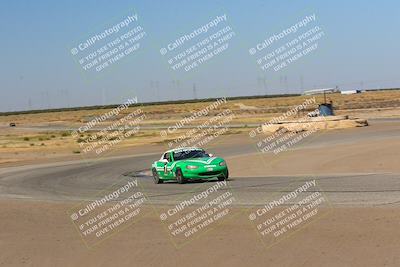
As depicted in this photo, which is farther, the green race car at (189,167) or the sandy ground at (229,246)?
the green race car at (189,167)

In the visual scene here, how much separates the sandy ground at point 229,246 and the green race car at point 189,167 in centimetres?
893

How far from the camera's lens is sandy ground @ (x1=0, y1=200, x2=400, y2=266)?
9.01 metres

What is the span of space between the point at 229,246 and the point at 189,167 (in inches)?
469

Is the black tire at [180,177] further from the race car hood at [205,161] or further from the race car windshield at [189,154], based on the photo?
the race car windshield at [189,154]

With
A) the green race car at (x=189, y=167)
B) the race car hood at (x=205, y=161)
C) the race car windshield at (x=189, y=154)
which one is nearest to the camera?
the green race car at (x=189, y=167)

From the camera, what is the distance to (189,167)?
21.9 meters

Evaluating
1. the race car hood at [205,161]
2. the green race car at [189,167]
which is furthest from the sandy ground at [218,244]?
the race car hood at [205,161]

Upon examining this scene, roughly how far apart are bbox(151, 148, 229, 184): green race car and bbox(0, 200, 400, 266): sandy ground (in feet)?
29.3

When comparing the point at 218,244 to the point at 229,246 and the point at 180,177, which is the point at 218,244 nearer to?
the point at 229,246

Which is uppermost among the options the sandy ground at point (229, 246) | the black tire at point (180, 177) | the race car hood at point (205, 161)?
the sandy ground at point (229, 246)

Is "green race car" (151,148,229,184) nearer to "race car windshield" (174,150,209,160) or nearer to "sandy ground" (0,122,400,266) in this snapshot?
"race car windshield" (174,150,209,160)

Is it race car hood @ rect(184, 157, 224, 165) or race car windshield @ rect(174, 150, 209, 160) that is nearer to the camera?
race car hood @ rect(184, 157, 224, 165)

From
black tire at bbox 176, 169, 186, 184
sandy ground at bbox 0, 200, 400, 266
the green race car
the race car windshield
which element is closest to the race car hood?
the green race car

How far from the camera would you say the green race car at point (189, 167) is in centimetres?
2166
